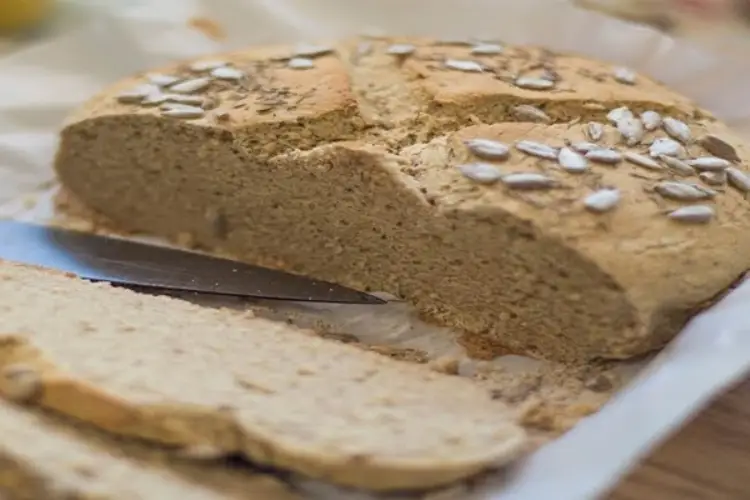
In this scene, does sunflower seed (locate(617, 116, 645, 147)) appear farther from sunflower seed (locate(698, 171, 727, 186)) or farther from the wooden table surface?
the wooden table surface

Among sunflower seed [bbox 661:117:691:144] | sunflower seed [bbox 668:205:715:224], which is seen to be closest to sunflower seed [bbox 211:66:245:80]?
sunflower seed [bbox 661:117:691:144]

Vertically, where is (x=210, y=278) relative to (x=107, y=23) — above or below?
below

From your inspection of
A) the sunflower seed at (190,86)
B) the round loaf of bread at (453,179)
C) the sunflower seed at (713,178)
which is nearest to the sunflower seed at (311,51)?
the round loaf of bread at (453,179)

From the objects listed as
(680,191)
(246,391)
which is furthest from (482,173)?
(246,391)

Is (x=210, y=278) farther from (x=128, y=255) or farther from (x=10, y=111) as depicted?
(x=10, y=111)

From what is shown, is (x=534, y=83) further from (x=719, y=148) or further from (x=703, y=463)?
(x=703, y=463)

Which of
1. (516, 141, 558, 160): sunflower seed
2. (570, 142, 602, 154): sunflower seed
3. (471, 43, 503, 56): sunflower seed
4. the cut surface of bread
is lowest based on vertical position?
the cut surface of bread

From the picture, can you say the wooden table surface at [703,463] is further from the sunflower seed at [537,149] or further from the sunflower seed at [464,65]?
the sunflower seed at [464,65]

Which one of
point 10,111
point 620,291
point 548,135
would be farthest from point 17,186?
point 620,291
